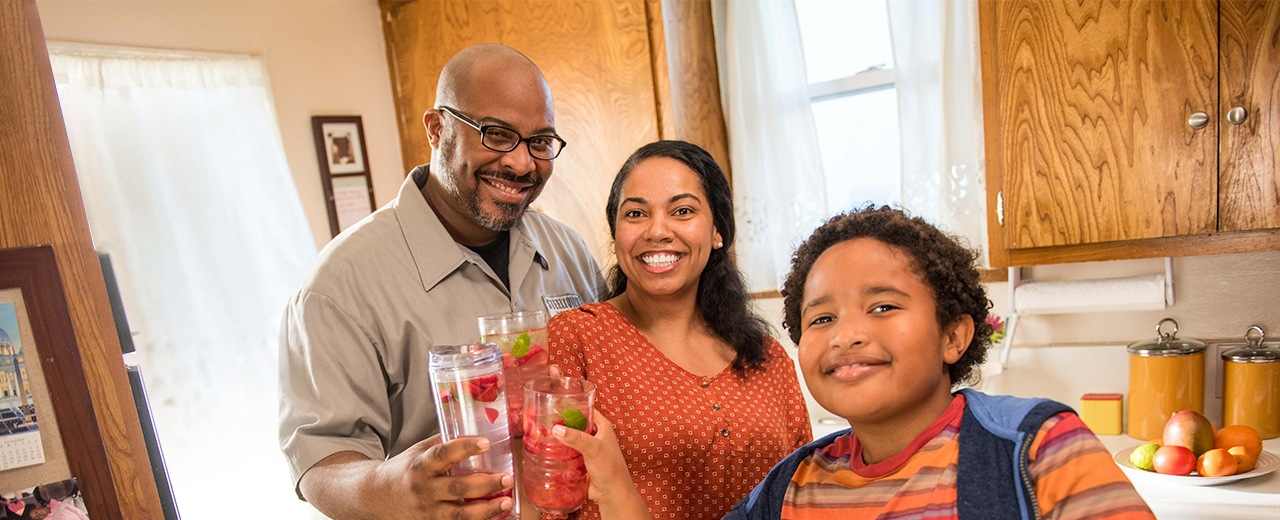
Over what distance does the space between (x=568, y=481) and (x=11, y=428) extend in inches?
42.2

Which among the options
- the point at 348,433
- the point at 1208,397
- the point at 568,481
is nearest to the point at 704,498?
the point at 568,481

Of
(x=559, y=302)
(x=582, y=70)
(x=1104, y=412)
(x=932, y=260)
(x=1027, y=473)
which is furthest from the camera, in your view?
(x=582, y=70)

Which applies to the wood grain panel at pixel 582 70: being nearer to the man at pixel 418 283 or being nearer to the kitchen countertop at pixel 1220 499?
the man at pixel 418 283

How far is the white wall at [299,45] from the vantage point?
2.59 m

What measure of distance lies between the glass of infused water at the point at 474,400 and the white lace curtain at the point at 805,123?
201 cm

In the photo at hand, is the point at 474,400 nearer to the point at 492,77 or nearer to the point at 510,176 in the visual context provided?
the point at 510,176

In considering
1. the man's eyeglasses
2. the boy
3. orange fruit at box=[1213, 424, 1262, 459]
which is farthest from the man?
orange fruit at box=[1213, 424, 1262, 459]

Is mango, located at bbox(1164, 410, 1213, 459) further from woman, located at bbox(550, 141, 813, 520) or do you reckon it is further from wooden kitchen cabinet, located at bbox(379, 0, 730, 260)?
wooden kitchen cabinet, located at bbox(379, 0, 730, 260)

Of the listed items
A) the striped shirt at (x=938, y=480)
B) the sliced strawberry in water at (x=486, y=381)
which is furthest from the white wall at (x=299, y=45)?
the striped shirt at (x=938, y=480)

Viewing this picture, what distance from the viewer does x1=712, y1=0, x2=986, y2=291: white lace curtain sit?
2598 mm

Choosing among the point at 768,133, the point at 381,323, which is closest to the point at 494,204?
the point at 381,323

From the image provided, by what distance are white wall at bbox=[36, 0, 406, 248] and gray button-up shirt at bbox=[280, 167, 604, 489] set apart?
163cm

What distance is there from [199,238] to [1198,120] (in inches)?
129

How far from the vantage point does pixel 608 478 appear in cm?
110
